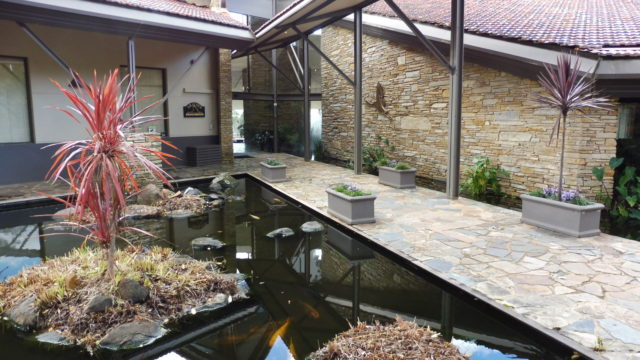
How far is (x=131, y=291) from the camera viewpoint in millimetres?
3430

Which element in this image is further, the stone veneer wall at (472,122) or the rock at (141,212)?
the stone veneer wall at (472,122)

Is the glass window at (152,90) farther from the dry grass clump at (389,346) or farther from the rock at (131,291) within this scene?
the dry grass clump at (389,346)

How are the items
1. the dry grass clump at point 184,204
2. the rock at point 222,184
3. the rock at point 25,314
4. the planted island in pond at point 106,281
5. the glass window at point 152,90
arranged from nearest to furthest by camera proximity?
the planted island in pond at point 106,281 < the rock at point 25,314 < the dry grass clump at point 184,204 < the rock at point 222,184 < the glass window at point 152,90

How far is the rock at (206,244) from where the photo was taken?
16.9 feet

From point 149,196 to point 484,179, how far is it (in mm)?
6418

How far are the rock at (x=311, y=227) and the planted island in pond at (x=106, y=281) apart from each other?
1.98 m

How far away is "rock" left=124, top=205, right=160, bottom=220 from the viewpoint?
665 centimetres

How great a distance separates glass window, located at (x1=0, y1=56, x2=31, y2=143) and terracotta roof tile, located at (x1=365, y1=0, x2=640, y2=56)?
8751mm

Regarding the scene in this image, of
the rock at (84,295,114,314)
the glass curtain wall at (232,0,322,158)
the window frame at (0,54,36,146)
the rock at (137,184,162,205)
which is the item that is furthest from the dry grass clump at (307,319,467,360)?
the glass curtain wall at (232,0,322,158)

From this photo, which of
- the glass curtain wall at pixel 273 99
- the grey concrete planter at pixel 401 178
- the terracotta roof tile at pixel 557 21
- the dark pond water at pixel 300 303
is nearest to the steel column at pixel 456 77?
the terracotta roof tile at pixel 557 21

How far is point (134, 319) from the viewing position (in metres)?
3.27

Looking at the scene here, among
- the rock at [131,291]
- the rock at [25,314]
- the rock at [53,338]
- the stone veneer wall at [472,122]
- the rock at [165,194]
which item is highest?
the stone veneer wall at [472,122]

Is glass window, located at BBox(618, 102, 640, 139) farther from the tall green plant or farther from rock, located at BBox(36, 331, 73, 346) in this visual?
rock, located at BBox(36, 331, 73, 346)

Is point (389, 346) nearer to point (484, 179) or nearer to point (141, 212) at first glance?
point (141, 212)
